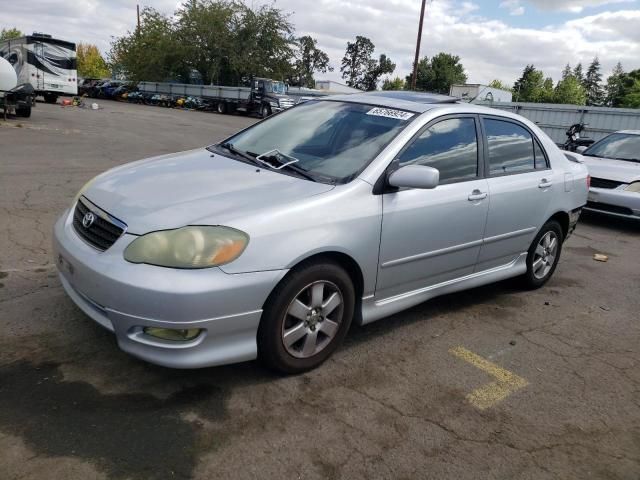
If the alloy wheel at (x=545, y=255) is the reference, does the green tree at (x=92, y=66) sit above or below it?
above

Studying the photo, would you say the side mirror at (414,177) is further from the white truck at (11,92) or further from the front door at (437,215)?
the white truck at (11,92)

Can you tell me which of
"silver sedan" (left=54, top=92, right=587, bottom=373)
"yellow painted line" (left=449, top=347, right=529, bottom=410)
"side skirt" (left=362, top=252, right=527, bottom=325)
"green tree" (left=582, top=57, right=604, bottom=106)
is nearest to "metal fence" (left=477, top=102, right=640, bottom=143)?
"side skirt" (left=362, top=252, right=527, bottom=325)

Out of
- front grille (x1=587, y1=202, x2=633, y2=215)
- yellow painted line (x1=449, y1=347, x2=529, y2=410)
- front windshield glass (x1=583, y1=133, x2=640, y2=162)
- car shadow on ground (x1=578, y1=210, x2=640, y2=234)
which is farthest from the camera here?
Answer: front windshield glass (x1=583, y1=133, x2=640, y2=162)

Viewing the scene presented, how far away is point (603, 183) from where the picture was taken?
7914 millimetres

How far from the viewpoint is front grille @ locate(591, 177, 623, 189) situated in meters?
7.78

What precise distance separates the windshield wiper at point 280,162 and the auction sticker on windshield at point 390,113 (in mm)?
696

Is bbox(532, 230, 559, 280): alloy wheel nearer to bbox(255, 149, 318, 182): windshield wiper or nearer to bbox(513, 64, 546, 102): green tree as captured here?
bbox(255, 149, 318, 182): windshield wiper

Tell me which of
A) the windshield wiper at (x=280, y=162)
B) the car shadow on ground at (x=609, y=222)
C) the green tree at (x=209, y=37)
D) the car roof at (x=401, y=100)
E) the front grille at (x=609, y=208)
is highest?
the green tree at (x=209, y=37)

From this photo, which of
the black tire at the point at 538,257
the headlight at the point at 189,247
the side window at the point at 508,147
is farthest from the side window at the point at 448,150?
the headlight at the point at 189,247

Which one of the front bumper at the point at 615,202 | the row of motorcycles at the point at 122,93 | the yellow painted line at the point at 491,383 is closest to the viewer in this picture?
the yellow painted line at the point at 491,383

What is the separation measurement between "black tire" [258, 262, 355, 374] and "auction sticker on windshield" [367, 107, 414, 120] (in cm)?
123

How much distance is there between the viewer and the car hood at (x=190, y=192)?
8.89 ft

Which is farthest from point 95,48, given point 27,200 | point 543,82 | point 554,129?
point 27,200

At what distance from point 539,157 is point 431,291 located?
181cm
